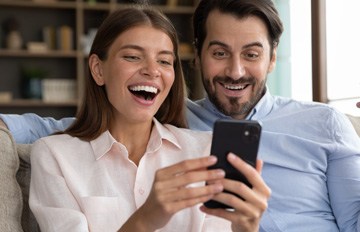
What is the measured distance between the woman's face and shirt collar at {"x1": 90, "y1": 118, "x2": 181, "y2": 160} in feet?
0.15

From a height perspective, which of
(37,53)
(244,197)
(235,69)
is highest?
(37,53)

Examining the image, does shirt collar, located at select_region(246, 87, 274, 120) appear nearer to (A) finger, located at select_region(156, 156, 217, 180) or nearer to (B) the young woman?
(B) the young woman

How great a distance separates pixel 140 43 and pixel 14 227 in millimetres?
601

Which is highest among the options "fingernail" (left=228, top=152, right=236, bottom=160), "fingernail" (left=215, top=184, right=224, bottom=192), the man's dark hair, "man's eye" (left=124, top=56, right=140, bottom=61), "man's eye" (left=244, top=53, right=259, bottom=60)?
the man's dark hair

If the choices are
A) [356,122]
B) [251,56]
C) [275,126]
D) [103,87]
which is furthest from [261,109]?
[103,87]

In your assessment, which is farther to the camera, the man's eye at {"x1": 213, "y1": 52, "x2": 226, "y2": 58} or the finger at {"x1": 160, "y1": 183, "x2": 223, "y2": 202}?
the man's eye at {"x1": 213, "y1": 52, "x2": 226, "y2": 58}

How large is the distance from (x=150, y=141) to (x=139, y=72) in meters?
0.20

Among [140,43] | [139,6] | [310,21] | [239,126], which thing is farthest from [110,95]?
[310,21]

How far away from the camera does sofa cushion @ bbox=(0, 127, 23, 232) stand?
1.52 meters

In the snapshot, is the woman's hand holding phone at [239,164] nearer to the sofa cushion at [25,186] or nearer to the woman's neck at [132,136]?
the woman's neck at [132,136]

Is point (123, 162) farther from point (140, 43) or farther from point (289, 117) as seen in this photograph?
point (289, 117)

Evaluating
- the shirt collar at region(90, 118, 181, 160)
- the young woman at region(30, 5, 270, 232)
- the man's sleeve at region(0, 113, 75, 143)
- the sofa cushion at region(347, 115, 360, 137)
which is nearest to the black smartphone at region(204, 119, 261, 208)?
the young woman at region(30, 5, 270, 232)

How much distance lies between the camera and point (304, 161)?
184 centimetres

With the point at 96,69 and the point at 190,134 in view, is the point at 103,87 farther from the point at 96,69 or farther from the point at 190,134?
the point at 190,134
